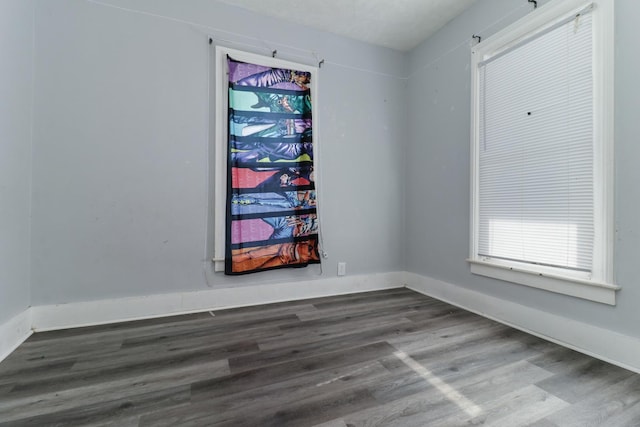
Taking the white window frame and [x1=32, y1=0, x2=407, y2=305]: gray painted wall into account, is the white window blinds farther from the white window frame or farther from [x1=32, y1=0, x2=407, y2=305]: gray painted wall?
the white window frame

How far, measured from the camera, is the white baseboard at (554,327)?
1.48 m

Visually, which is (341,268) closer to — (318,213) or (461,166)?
(318,213)

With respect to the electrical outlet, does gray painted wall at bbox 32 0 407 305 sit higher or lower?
higher

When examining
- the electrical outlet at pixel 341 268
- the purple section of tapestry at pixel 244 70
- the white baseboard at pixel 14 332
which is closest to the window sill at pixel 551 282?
the electrical outlet at pixel 341 268

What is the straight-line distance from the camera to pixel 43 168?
1888mm

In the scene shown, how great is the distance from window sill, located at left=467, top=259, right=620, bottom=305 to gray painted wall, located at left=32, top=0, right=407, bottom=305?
1539mm

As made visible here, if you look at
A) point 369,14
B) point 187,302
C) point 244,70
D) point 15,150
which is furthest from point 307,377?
point 369,14

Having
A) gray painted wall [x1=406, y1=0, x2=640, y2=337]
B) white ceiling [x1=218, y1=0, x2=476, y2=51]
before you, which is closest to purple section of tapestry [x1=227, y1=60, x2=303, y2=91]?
white ceiling [x1=218, y1=0, x2=476, y2=51]

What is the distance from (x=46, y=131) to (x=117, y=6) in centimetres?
109

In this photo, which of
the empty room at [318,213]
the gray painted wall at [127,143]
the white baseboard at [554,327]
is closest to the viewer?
the empty room at [318,213]

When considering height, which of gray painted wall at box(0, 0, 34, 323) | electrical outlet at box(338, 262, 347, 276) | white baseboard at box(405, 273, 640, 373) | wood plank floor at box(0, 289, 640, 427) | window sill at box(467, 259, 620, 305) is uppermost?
gray painted wall at box(0, 0, 34, 323)

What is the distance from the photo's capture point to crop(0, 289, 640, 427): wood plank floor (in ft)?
3.64

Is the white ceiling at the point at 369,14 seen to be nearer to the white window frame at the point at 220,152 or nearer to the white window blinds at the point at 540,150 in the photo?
the white window frame at the point at 220,152

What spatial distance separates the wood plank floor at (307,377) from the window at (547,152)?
541mm
